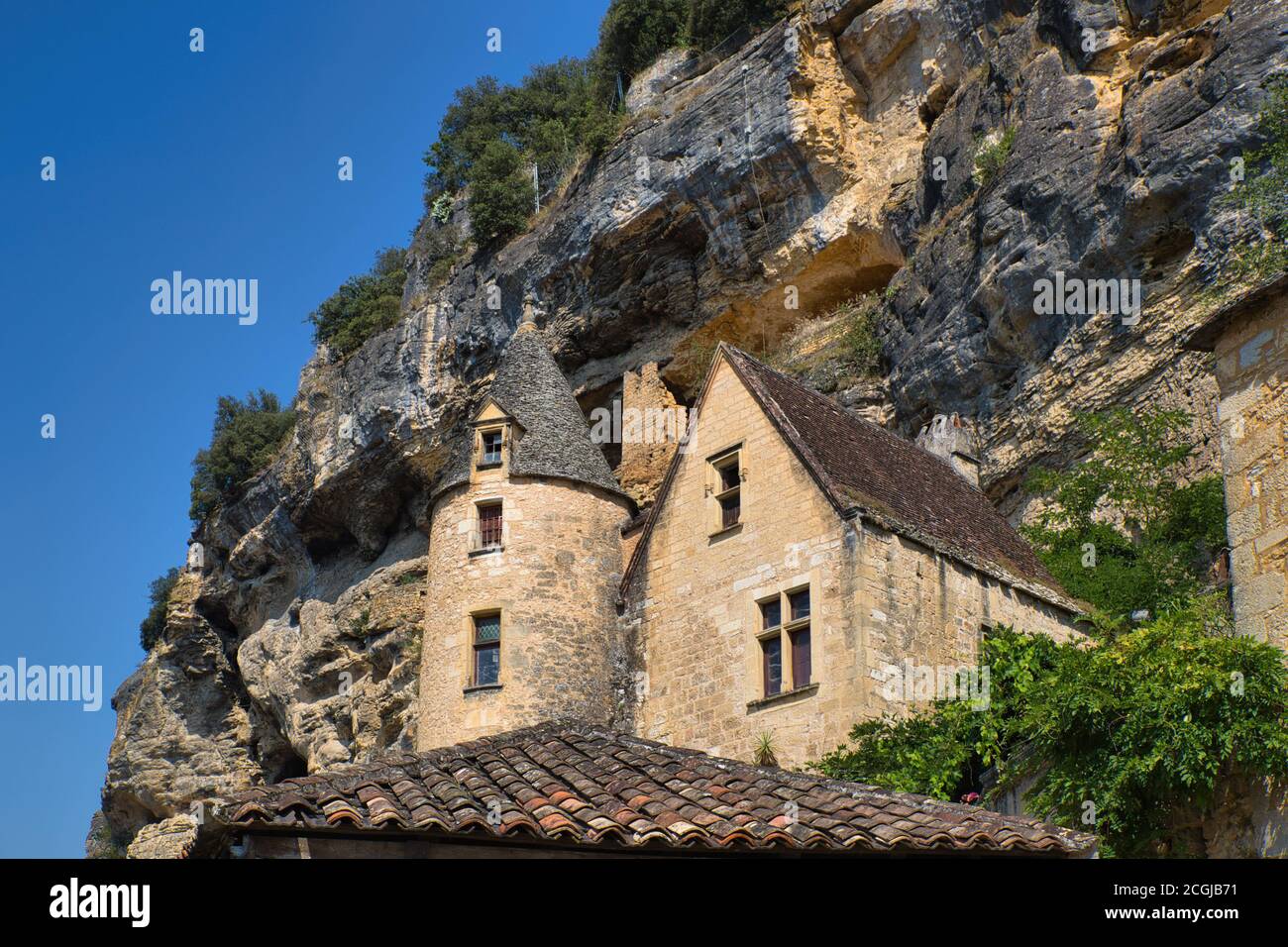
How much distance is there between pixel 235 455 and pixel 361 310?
7336 mm

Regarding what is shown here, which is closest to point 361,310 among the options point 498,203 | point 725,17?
point 498,203

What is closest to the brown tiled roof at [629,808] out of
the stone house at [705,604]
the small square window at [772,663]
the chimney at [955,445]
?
the stone house at [705,604]

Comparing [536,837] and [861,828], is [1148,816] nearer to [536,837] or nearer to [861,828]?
[861,828]

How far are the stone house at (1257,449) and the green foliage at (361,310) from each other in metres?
29.2

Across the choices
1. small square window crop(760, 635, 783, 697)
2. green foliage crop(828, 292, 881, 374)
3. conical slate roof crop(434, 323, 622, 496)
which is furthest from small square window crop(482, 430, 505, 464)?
green foliage crop(828, 292, 881, 374)

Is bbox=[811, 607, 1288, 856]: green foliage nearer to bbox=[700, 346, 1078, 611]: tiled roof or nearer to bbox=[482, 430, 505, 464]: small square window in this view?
bbox=[700, 346, 1078, 611]: tiled roof

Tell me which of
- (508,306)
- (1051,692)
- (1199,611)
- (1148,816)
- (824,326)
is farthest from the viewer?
(508,306)

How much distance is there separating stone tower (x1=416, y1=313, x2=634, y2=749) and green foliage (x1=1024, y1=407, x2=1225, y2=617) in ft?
22.0

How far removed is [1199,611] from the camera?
1652cm

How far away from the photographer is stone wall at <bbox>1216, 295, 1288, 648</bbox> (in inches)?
535

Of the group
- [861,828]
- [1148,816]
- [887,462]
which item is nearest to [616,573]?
[887,462]

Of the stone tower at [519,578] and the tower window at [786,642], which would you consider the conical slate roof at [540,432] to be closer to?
the stone tower at [519,578]

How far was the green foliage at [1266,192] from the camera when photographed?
20953 mm

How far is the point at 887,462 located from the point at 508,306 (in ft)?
50.1
